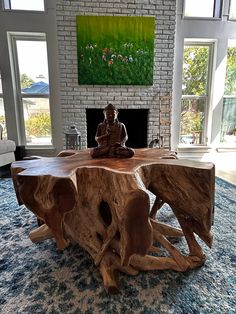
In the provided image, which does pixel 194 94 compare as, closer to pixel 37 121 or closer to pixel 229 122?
pixel 229 122

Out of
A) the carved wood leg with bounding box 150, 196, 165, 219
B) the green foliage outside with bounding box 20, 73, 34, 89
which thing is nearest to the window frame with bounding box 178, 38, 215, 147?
the carved wood leg with bounding box 150, 196, 165, 219

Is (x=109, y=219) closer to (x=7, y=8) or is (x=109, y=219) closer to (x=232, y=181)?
(x=232, y=181)

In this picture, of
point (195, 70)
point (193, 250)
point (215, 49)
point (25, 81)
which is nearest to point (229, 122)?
point (195, 70)

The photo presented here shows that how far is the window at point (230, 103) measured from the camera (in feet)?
13.3

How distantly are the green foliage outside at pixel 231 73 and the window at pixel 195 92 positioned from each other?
385 mm

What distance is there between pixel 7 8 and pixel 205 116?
3.95 meters

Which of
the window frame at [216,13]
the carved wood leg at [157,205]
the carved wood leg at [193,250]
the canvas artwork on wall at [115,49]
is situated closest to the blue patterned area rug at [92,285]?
the carved wood leg at [193,250]

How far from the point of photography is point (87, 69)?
3.63 metres

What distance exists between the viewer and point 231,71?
411 centimetres

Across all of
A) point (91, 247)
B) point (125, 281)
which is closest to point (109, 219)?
point (91, 247)

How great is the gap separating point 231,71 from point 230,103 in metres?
0.59

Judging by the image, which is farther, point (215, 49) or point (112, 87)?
point (215, 49)

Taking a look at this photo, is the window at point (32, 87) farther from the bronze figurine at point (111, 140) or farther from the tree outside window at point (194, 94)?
the bronze figurine at point (111, 140)

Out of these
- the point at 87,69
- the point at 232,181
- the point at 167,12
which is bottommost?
the point at 232,181
